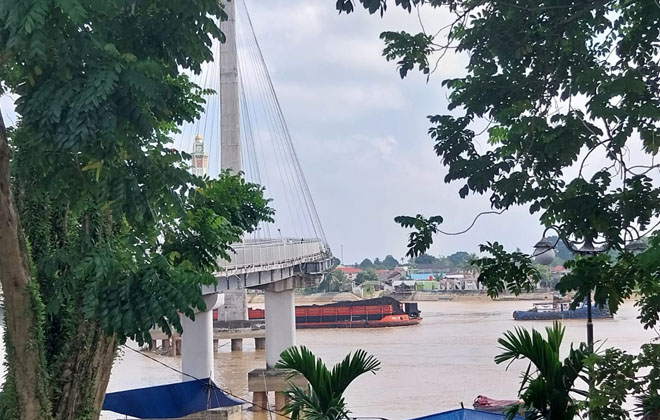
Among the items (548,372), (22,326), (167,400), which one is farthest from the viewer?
(167,400)

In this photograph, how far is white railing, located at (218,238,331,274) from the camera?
21078 millimetres

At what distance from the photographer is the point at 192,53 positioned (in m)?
5.49

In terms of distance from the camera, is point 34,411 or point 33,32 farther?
point 34,411

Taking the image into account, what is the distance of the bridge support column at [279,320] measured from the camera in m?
28.2

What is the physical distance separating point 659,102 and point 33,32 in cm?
394

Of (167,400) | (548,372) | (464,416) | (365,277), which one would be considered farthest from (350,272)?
(548,372)

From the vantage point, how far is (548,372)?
530 centimetres

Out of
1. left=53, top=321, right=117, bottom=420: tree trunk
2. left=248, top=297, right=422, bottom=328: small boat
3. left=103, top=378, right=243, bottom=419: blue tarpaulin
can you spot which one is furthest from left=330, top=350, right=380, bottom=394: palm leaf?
left=248, top=297, right=422, bottom=328: small boat

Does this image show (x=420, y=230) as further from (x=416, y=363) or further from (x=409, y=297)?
(x=409, y=297)

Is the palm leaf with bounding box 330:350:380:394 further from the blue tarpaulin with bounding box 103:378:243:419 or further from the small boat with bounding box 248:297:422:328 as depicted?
the small boat with bounding box 248:297:422:328

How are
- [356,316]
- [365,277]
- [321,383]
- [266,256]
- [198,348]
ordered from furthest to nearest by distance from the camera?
[365,277] < [356,316] < [266,256] < [198,348] < [321,383]

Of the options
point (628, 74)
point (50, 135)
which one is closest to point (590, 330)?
point (628, 74)

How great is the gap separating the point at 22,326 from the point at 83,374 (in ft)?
3.08

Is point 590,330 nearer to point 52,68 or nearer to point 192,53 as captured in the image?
point 192,53
